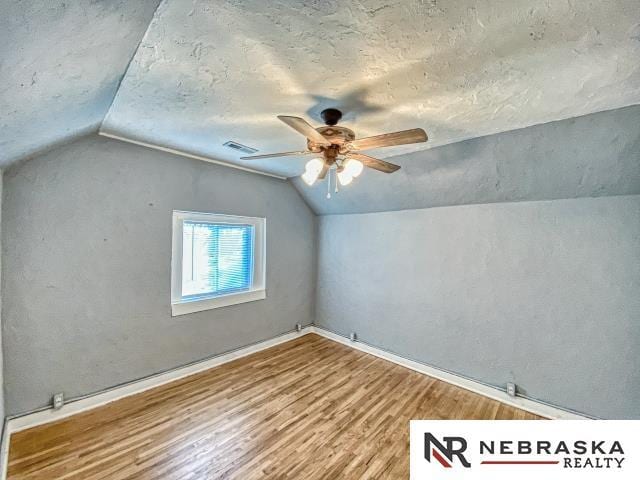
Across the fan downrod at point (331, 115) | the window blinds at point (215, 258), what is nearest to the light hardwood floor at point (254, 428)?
the window blinds at point (215, 258)

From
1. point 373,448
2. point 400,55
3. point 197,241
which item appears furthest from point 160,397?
point 400,55

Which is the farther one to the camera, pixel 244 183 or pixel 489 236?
pixel 244 183

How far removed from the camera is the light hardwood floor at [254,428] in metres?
1.71

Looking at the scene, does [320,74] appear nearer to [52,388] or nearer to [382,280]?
[382,280]

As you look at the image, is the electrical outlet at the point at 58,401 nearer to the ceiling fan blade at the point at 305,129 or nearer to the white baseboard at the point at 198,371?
the white baseboard at the point at 198,371

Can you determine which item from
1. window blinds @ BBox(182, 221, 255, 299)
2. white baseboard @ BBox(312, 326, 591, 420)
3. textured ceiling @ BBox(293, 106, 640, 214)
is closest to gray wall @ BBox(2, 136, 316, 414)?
window blinds @ BBox(182, 221, 255, 299)

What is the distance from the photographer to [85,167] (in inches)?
85.7

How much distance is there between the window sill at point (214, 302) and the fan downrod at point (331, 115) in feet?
7.64

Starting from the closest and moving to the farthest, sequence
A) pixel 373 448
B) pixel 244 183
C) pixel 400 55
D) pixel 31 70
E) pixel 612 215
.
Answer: pixel 31 70
pixel 400 55
pixel 373 448
pixel 612 215
pixel 244 183

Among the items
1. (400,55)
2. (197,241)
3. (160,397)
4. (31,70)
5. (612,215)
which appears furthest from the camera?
(197,241)

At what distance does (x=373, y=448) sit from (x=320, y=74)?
8.15 ft

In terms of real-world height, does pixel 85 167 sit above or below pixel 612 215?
above

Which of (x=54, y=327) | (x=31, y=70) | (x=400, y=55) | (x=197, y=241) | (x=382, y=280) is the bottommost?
(x=54, y=327)

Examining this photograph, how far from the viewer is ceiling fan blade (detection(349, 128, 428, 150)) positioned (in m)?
1.36
